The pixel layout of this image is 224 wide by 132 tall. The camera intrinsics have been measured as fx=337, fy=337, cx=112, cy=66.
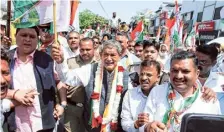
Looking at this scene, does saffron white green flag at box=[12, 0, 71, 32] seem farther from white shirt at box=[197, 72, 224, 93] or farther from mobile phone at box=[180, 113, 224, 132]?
mobile phone at box=[180, 113, 224, 132]

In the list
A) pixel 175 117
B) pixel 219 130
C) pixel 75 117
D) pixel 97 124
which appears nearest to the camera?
pixel 219 130

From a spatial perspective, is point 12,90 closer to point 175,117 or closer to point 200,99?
point 175,117

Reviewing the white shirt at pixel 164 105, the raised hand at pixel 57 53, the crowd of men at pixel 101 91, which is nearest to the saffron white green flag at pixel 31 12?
the crowd of men at pixel 101 91

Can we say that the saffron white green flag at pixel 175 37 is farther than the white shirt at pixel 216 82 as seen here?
Yes

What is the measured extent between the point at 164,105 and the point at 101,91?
103cm

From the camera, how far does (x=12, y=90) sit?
2646mm

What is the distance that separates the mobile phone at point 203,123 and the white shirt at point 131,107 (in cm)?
153

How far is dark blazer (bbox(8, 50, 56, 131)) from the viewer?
287 centimetres

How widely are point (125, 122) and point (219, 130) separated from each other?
1.67 m

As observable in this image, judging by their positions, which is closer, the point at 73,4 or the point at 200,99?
the point at 200,99

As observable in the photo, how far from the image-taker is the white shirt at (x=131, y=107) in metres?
2.94

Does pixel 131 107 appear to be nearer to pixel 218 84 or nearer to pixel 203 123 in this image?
pixel 218 84

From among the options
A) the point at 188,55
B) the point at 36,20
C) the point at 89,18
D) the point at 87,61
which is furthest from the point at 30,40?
the point at 89,18

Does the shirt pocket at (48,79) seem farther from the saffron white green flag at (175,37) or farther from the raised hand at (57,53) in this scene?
the saffron white green flag at (175,37)
